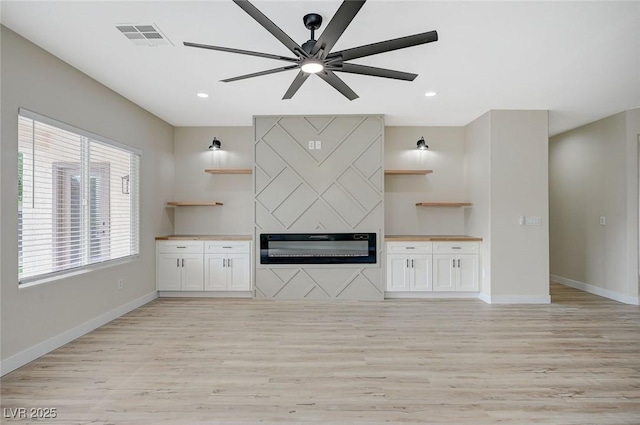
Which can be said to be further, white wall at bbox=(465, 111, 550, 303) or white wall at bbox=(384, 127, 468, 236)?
white wall at bbox=(384, 127, 468, 236)

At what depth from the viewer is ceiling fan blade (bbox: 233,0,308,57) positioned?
1.72m

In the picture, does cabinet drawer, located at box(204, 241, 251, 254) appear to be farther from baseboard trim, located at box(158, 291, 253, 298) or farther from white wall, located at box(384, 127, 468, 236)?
white wall, located at box(384, 127, 468, 236)

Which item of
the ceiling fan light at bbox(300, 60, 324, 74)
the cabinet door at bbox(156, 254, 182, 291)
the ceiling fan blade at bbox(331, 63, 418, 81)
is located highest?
the ceiling fan blade at bbox(331, 63, 418, 81)

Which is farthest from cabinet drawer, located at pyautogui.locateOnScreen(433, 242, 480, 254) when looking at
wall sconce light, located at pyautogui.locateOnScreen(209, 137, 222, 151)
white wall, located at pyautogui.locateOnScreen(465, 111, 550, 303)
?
wall sconce light, located at pyautogui.locateOnScreen(209, 137, 222, 151)

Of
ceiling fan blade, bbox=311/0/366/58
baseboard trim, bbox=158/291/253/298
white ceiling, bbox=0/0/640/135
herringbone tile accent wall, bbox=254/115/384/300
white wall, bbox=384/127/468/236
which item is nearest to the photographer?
ceiling fan blade, bbox=311/0/366/58

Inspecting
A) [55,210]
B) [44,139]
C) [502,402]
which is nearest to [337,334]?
[502,402]

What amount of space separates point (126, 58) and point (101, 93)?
93cm

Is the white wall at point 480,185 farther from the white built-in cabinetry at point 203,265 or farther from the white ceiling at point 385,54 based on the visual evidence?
the white built-in cabinetry at point 203,265

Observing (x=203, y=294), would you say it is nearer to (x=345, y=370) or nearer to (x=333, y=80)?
(x=345, y=370)

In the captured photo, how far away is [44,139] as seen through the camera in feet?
9.61

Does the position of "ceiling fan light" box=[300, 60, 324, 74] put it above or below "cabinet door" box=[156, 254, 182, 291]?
above

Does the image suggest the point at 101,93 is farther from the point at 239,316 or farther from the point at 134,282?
the point at 239,316

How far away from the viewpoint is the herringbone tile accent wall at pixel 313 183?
189 inches

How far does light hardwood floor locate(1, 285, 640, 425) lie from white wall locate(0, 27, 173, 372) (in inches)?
9.4
